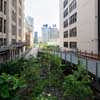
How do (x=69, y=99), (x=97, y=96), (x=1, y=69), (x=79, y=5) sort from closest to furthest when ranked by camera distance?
(x=69, y=99)
(x=97, y=96)
(x=1, y=69)
(x=79, y=5)

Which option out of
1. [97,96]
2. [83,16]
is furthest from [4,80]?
[83,16]

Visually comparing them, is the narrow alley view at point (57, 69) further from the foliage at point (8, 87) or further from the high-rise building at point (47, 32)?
the high-rise building at point (47, 32)

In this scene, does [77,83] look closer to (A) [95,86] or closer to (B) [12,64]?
(A) [95,86]

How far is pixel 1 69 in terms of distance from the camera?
1482 cm

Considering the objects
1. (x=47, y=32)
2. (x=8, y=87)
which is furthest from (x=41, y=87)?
(x=47, y=32)

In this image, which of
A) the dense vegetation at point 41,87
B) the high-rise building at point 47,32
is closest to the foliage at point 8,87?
the dense vegetation at point 41,87

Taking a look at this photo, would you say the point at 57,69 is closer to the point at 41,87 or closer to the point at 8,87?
the point at 41,87

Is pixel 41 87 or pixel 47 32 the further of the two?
pixel 47 32

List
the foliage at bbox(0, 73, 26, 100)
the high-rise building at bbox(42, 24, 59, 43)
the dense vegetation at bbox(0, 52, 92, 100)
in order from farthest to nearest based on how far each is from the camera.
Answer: the high-rise building at bbox(42, 24, 59, 43), the dense vegetation at bbox(0, 52, 92, 100), the foliage at bbox(0, 73, 26, 100)

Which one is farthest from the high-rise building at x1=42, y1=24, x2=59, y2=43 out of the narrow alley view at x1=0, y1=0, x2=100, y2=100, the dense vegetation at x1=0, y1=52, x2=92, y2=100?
the dense vegetation at x1=0, y1=52, x2=92, y2=100

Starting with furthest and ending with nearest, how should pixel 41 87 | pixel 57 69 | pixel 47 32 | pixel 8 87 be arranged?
1. pixel 47 32
2. pixel 57 69
3. pixel 41 87
4. pixel 8 87

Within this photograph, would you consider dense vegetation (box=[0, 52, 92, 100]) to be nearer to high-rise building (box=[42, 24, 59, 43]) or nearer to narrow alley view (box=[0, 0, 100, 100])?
narrow alley view (box=[0, 0, 100, 100])

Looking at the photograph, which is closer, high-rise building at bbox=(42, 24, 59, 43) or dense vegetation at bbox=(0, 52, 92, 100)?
dense vegetation at bbox=(0, 52, 92, 100)

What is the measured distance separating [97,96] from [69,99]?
3.78 m
